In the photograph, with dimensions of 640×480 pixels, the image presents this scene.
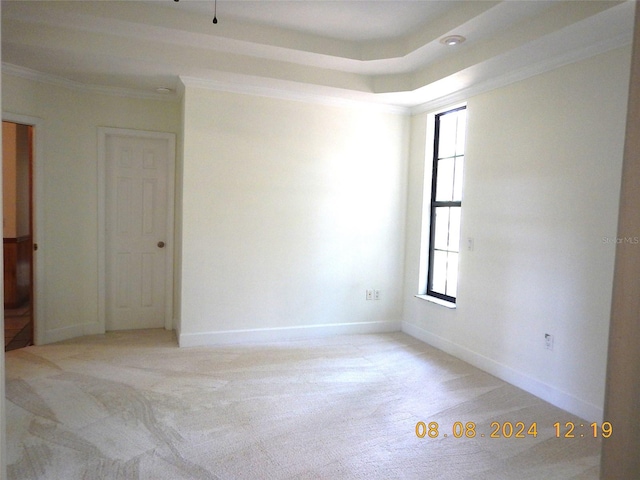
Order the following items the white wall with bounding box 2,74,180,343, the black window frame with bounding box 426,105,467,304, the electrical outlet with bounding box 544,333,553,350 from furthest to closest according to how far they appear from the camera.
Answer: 1. the black window frame with bounding box 426,105,467,304
2. the white wall with bounding box 2,74,180,343
3. the electrical outlet with bounding box 544,333,553,350

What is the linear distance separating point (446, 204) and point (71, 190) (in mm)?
3782

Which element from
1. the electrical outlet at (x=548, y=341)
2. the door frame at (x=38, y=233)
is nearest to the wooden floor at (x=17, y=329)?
the door frame at (x=38, y=233)

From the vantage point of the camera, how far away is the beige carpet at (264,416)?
90.1 inches

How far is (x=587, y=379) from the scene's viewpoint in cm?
287

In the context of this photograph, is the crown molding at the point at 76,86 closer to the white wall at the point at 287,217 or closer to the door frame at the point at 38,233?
the door frame at the point at 38,233

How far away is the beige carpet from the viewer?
229 centimetres

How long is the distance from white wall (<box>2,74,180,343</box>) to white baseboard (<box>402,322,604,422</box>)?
3.56 meters

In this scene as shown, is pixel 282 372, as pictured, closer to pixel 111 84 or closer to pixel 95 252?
pixel 95 252

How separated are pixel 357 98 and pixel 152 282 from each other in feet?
9.83

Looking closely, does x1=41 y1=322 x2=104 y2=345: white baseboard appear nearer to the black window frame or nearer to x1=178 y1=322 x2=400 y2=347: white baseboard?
x1=178 y1=322 x2=400 y2=347: white baseboard

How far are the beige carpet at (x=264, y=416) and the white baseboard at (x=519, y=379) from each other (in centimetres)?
8

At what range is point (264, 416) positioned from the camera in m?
2.83

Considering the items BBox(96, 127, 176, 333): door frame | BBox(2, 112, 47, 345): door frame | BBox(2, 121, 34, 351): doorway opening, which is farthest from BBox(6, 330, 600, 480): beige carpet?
BBox(2, 121, 34, 351): doorway opening

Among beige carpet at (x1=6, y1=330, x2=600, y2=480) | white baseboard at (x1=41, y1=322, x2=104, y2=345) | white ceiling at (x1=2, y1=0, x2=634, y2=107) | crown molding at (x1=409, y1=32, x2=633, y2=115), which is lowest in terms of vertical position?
beige carpet at (x1=6, y1=330, x2=600, y2=480)
